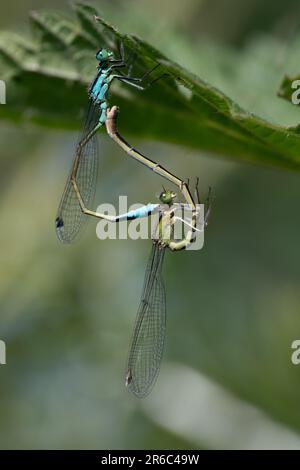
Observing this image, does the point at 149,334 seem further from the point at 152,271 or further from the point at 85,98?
the point at 85,98

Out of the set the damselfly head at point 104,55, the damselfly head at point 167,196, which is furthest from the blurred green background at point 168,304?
the damselfly head at point 167,196

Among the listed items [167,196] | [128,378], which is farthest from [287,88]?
[128,378]

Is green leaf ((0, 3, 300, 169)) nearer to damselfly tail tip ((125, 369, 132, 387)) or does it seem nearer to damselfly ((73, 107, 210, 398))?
damselfly ((73, 107, 210, 398))

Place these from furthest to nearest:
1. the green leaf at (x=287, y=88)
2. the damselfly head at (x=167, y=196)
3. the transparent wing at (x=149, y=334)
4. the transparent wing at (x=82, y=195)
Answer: the transparent wing at (x=82, y=195) < the transparent wing at (x=149, y=334) < the damselfly head at (x=167, y=196) < the green leaf at (x=287, y=88)

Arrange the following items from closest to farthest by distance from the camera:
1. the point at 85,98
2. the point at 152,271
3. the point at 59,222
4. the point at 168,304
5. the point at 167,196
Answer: the point at 167,196 → the point at 85,98 → the point at 152,271 → the point at 59,222 → the point at 168,304

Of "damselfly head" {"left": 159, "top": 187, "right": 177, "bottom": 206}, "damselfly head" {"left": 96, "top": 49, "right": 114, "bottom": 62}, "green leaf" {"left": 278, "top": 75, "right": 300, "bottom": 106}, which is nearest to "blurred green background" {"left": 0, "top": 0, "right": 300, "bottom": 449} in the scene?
"damselfly head" {"left": 96, "top": 49, "right": 114, "bottom": 62}

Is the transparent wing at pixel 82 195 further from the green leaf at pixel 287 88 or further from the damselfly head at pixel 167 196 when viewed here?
the green leaf at pixel 287 88
